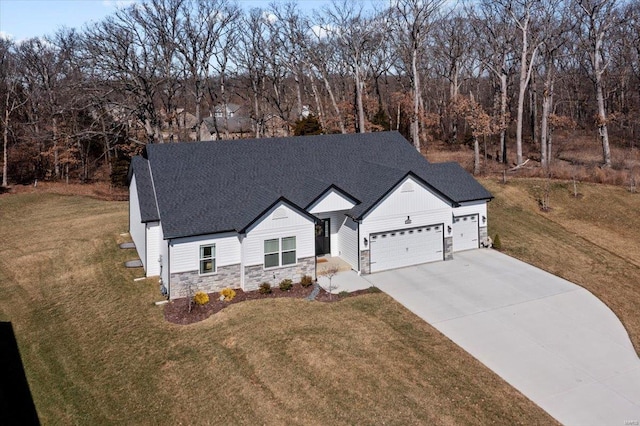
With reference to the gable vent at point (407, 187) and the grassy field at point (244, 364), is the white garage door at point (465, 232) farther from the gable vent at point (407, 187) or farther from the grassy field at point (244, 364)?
the grassy field at point (244, 364)

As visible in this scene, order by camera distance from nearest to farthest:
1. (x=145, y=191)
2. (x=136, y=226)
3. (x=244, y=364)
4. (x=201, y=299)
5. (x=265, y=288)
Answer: (x=244, y=364) < (x=201, y=299) < (x=265, y=288) < (x=145, y=191) < (x=136, y=226)

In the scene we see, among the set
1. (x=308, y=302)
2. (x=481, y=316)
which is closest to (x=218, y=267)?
(x=308, y=302)

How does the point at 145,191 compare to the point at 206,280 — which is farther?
the point at 145,191

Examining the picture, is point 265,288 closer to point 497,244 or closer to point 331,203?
point 331,203

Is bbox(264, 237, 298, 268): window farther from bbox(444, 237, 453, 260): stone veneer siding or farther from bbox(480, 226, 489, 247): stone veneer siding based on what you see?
bbox(480, 226, 489, 247): stone veneer siding

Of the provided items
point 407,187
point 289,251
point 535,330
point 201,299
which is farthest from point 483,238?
point 201,299

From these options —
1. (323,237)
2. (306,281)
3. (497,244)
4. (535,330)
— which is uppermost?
(323,237)
